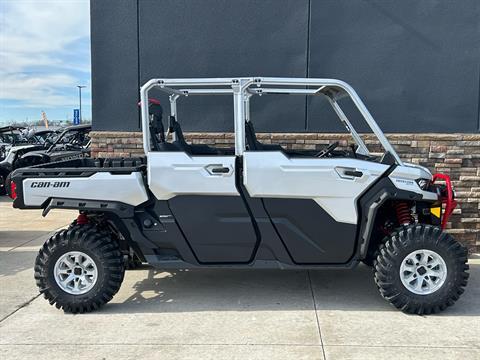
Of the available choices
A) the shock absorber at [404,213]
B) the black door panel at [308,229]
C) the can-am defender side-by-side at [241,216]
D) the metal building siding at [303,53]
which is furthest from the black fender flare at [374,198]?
the metal building siding at [303,53]

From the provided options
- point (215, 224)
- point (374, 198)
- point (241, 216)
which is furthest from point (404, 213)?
point (215, 224)

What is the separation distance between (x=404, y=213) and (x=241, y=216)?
5.15ft

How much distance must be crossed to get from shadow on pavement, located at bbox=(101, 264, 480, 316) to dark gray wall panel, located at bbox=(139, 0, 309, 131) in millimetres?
2314

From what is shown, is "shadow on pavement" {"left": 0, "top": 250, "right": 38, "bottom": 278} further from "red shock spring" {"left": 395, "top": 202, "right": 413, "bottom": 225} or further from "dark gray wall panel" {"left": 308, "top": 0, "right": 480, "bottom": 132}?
"dark gray wall panel" {"left": 308, "top": 0, "right": 480, "bottom": 132}

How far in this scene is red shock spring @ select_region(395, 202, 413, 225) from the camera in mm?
4504

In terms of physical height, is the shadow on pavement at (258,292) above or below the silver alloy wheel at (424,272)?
below

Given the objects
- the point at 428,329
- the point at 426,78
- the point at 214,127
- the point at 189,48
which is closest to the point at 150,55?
the point at 189,48

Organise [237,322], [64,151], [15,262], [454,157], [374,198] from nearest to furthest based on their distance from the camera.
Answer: [237,322]
[374,198]
[15,262]
[454,157]
[64,151]

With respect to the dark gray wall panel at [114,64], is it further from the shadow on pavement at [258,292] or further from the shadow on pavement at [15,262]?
the shadow on pavement at [258,292]

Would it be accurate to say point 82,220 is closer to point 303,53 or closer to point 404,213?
point 404,213

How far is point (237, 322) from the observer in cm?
410

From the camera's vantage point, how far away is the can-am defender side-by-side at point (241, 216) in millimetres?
4219

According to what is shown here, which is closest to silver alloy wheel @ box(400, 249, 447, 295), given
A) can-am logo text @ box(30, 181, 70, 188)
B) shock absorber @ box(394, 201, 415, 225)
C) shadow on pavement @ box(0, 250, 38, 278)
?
shock absorber @ box(394, 201, 415, 225)

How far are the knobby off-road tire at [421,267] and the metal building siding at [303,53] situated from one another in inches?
109
